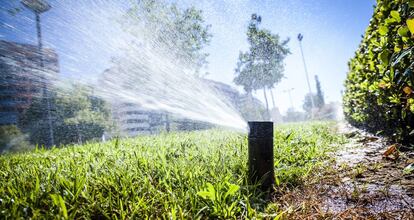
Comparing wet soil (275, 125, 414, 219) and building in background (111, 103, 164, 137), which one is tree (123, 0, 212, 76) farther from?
building in background (111, 103, 164, 137)

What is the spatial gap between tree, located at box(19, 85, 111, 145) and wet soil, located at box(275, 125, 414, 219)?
48.4ft

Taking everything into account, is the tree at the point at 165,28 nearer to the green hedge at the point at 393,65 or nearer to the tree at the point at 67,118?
the green hedge at the point at 393,65

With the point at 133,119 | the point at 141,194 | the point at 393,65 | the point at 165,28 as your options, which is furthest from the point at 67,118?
the point at 393,65

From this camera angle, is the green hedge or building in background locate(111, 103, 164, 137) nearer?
the green hedge

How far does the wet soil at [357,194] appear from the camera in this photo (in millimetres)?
1524

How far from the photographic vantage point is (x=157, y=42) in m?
6.85

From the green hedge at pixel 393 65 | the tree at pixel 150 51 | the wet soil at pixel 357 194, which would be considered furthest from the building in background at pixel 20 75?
the green hedge at pixel 393 65

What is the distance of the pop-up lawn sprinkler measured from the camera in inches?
77.5

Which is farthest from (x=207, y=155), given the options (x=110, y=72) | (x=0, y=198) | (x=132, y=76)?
(x=110, y=72)

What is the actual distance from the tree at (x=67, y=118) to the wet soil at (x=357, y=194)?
1474 cm

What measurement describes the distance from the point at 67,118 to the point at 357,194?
17634 millimetres

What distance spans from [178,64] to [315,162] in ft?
15.3

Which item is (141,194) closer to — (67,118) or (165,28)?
(165,28)

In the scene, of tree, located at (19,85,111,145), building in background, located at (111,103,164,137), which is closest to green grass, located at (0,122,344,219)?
tree, located at (19,85,111,145)
